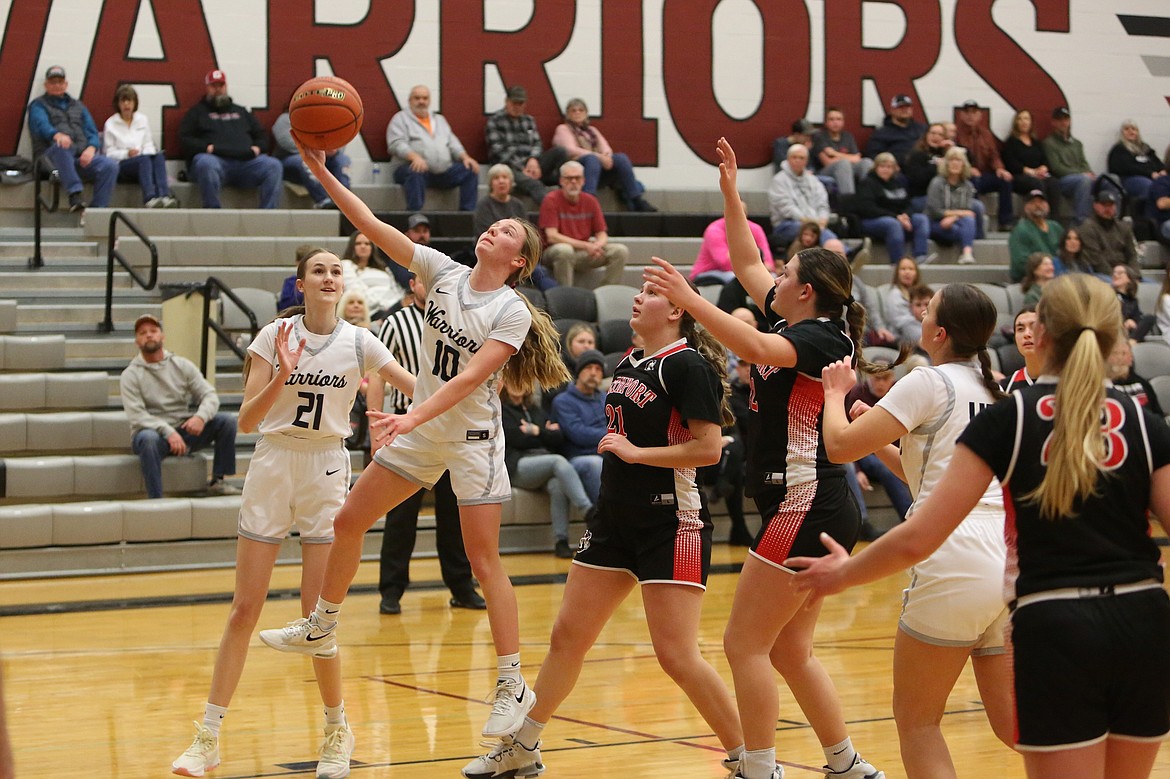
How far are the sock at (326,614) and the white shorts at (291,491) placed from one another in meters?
0.27

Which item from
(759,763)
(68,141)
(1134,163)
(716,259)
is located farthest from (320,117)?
(1134,163)

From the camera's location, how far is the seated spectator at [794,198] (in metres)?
13.9

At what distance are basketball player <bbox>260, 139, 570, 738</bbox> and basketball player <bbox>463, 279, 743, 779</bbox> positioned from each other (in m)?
0.29

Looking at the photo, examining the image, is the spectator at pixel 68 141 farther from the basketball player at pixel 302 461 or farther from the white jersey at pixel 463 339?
the white jersey at pixel 463 339

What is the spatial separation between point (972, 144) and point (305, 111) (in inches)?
493

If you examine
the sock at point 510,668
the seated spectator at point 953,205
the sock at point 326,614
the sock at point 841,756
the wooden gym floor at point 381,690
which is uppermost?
the seated spectator at point 953,205

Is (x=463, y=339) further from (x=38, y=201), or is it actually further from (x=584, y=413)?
(x=38, y=201)

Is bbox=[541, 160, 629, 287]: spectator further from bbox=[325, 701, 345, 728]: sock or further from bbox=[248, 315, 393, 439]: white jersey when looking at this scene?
bbox=[325, 701, 345, 728]: sock

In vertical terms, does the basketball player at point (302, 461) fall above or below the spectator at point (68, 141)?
below

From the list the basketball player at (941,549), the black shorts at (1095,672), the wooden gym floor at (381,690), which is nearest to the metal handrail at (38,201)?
the wooden gym floor at (381,690)

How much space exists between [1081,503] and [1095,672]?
1.10 feet

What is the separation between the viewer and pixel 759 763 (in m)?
4.37

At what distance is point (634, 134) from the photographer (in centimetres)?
1559

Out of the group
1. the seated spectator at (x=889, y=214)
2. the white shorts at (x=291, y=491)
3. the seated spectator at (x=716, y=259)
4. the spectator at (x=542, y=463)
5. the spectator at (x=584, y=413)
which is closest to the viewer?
the white shorts at (x=291, y=491)
